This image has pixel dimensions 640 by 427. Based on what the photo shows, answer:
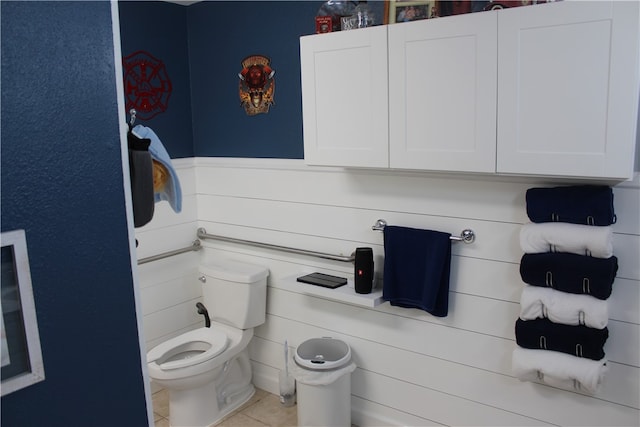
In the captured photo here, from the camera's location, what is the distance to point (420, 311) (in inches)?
105

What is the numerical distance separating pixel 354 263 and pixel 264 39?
51.8 inches

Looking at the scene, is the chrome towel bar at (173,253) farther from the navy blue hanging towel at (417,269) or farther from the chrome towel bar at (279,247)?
the navy blue hanging towel at (417,269)

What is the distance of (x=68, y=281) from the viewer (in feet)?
3.87

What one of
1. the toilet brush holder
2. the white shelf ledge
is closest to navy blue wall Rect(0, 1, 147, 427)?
the white shelf ledge

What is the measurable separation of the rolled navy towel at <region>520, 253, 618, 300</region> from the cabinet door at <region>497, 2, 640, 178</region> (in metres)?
0.34

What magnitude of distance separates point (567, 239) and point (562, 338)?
1.23 ft

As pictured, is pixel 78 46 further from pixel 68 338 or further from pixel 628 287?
pixel 628 287

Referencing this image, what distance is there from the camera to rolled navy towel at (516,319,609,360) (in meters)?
2.07

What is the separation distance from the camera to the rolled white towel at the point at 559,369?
6.84 ft

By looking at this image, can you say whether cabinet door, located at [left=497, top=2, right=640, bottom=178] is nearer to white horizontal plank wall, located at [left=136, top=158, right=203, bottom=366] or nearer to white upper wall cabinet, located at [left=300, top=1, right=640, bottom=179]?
white upper wall cabinet, located at [left=300, top=1, right=640, bottom=179]

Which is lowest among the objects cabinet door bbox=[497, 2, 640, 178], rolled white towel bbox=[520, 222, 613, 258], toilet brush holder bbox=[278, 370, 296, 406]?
toilet brush holder bbox=[278, 370, 296, 406]

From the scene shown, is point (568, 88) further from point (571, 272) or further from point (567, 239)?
point (571, 272)

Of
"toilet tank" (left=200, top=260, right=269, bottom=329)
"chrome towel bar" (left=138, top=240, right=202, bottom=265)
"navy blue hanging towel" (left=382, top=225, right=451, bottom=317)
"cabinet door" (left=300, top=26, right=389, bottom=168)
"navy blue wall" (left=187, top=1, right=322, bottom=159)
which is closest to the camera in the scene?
"cabinet door" (left=300, top=26, right=389, bottom=168)

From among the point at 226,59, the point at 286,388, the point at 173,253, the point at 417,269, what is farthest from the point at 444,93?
the point at 173,253
